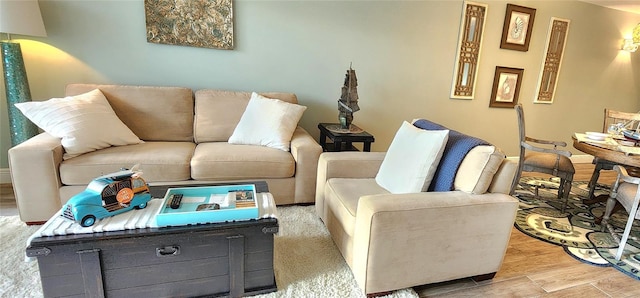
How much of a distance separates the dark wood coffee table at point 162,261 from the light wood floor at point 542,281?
3.00ft

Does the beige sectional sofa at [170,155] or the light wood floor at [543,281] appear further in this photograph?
the beige sectional sofa at [170,155]

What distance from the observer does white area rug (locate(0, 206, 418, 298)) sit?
159 centimetres

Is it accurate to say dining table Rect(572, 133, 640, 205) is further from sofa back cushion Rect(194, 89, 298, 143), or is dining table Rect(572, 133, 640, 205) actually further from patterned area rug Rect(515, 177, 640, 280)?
sofa back cushion Rect(194, 89, 298, 143)

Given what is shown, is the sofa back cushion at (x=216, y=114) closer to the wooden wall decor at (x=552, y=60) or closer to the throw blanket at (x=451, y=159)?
the throw blanket at (x=451, y=159)

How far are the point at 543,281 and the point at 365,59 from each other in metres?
2.46

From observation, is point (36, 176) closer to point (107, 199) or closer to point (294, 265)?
point (107, 199)

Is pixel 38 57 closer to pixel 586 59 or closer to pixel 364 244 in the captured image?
pixel 364 244

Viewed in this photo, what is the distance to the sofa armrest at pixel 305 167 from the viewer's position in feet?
8.09

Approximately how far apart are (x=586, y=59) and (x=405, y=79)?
9.02 feet

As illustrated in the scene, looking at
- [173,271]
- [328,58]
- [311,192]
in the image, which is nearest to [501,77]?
[328,58]

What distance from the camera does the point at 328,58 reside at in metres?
3.29

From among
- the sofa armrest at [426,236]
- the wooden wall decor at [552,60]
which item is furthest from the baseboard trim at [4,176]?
the wooden wall decor at [552,60]

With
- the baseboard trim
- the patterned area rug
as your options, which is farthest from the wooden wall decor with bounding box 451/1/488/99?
the baseboard trim

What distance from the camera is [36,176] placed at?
1.99 m
